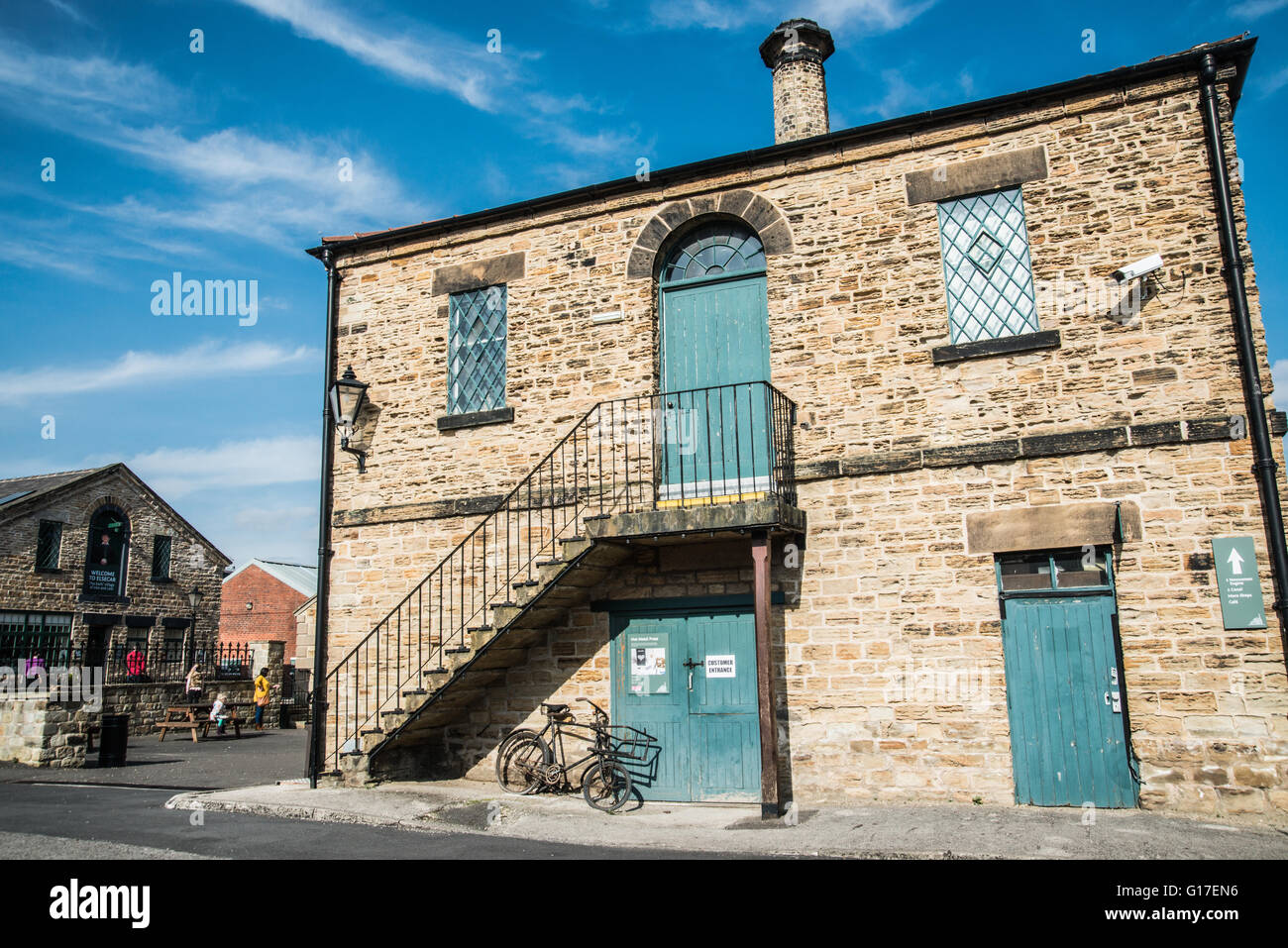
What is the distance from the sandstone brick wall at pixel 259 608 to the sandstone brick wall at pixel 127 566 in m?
9.96

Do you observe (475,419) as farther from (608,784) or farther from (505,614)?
(608,784)

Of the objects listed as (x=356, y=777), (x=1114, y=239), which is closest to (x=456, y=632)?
(x=356, y=777)

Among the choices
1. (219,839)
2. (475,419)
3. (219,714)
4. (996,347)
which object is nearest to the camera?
(219,839)

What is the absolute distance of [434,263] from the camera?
38.0 ft

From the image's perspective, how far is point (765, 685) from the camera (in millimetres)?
8328

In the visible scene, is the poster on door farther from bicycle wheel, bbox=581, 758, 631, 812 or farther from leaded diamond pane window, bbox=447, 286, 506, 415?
leaded diamond pane window, bbox=447, 286, 506, 415

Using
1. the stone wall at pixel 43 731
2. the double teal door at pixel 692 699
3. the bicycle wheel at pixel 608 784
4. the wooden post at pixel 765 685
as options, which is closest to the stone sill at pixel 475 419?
the double teal door at pixel 692 699

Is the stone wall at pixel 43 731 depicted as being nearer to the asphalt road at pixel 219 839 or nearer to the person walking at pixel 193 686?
the asphalt road at pixel 219 839

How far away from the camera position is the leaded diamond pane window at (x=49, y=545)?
79.2ft

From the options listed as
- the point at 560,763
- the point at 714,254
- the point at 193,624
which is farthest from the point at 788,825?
the point at 193,624

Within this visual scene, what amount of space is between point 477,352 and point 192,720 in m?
11.8

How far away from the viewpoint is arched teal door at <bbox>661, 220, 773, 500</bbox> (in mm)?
9625

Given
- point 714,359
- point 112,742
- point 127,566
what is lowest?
point 112,742

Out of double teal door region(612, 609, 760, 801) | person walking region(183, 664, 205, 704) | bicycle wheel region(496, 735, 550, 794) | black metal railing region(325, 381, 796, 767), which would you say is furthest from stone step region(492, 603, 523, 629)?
person walking region(183, 664, 205, 704)
